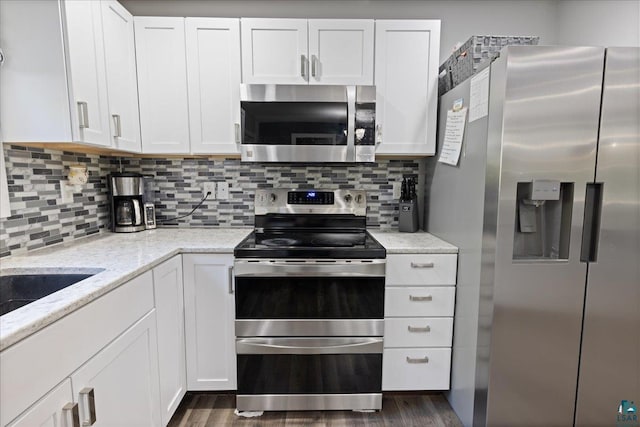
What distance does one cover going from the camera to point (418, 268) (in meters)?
1.67

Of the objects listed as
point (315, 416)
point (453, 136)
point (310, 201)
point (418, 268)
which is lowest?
point (315, 416)

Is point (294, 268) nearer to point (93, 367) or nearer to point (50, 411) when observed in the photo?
point (93, 367)

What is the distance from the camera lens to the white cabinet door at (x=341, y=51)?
5.95ft

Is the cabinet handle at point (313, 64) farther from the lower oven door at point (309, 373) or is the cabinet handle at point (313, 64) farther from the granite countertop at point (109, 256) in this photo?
the lower oven door at point (309, 373)

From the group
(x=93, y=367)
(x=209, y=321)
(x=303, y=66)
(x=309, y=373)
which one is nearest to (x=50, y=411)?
(x=93, y=367)

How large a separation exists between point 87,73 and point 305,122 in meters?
1.03

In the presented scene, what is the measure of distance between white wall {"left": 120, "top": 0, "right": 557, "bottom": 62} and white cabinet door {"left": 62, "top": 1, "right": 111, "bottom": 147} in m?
0.73

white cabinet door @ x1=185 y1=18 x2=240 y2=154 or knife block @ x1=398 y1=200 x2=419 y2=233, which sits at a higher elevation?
white cabinet door @ x1=185 y1=18 x2=240 y2=154

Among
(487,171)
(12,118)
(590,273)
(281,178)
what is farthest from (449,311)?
(12,118)

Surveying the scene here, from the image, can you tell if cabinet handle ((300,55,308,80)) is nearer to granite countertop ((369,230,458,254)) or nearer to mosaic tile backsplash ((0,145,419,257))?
mosaic tile backsplash ((0,145,419,257))

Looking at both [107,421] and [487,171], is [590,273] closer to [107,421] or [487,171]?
[487,171]

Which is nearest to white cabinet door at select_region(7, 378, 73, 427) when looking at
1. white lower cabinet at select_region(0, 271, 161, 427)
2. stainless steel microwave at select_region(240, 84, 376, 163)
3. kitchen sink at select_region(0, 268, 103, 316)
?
white lower cabinet at select_region(0, 271, 161, 427)

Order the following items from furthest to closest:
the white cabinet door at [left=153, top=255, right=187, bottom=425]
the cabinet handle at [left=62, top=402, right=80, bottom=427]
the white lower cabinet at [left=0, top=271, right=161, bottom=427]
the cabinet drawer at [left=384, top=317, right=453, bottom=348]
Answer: the cabinet drawer at [left=384, top=317, right=453, bottom=348] < the white cabinet door at [left=153, top=255, right=187, bottom=425] < the cabinet handle at [left=62, top=402, right=80, bottom=427] < the white lower cabinet at [left=0, top=271, right=161, bottom=427]

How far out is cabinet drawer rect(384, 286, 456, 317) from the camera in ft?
5.52
